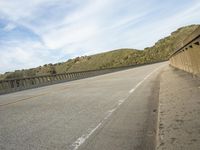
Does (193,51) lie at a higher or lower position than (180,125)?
higher

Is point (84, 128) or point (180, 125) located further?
point (84, 128)

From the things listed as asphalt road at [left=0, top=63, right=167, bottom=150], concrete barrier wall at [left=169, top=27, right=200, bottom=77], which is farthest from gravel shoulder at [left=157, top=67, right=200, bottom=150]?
concrete barrier wall at [left=169, top=27, right=200, bottom=77]

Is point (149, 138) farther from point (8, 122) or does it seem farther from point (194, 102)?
point (8, 122)

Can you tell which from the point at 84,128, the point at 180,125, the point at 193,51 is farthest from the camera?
the point at 193,51

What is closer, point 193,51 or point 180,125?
point 180,125

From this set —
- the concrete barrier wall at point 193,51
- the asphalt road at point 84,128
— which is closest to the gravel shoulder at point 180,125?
the asphalt road at point 84,128

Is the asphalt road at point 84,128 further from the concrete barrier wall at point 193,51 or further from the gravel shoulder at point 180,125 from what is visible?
the concrete barrier wall at point 193,51

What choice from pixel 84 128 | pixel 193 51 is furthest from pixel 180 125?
pixel 193 51

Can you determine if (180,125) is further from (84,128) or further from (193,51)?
(193,51)

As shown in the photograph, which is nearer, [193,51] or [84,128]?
[84,128]

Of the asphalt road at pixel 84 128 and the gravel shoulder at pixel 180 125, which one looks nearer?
the gravel shoulder at pixel 180 125

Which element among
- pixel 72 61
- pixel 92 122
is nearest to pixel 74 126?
pixel 92 122

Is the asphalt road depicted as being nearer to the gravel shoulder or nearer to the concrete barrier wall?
the gravel shoulder

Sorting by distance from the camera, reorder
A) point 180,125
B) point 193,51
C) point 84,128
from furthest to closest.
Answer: point 193,51 → point 84,128 → point 180,125
